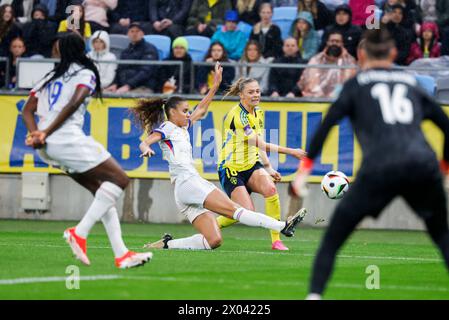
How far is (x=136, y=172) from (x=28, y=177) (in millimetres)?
2107

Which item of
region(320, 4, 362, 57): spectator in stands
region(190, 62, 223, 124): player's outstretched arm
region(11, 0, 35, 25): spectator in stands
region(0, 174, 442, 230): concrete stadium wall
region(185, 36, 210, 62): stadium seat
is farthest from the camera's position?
region(11, 0, 35, 25): spectator in stands

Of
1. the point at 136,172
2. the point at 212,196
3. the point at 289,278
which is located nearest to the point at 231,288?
the point at 289,278

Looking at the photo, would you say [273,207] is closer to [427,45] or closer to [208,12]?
[427,45]

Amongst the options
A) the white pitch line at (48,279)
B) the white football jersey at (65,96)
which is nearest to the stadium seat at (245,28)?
the white football jersey at (65,96)

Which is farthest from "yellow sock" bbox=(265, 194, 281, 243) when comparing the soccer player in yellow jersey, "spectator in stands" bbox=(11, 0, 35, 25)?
"spectator in stands" bbox=(11, 0, 35, 25)

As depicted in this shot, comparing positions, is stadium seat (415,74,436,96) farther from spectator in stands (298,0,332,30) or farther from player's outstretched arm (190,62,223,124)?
player's outstretched arm (190,62,223,124)

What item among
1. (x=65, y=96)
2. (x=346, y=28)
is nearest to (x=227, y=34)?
(x=346, y=28)

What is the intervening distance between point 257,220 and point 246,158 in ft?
5.70

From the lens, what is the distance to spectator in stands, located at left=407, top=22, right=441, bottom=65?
68.8 ft

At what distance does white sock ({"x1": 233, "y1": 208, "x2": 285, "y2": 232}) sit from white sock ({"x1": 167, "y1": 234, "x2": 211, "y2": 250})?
2.37 ft

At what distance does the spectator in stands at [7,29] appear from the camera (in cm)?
2167

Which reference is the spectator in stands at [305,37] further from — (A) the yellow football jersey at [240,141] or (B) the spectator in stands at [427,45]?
(A) the yellow football jersey at [240,141]

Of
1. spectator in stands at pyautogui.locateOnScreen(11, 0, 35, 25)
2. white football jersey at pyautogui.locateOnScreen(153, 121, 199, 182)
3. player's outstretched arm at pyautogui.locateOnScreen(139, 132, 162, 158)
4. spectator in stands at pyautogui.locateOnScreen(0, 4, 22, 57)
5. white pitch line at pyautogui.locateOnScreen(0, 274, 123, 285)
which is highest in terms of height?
spectator in stands at pyautogui.locateOnScreen(11, 0, 35, 25)

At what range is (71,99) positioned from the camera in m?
10.6
